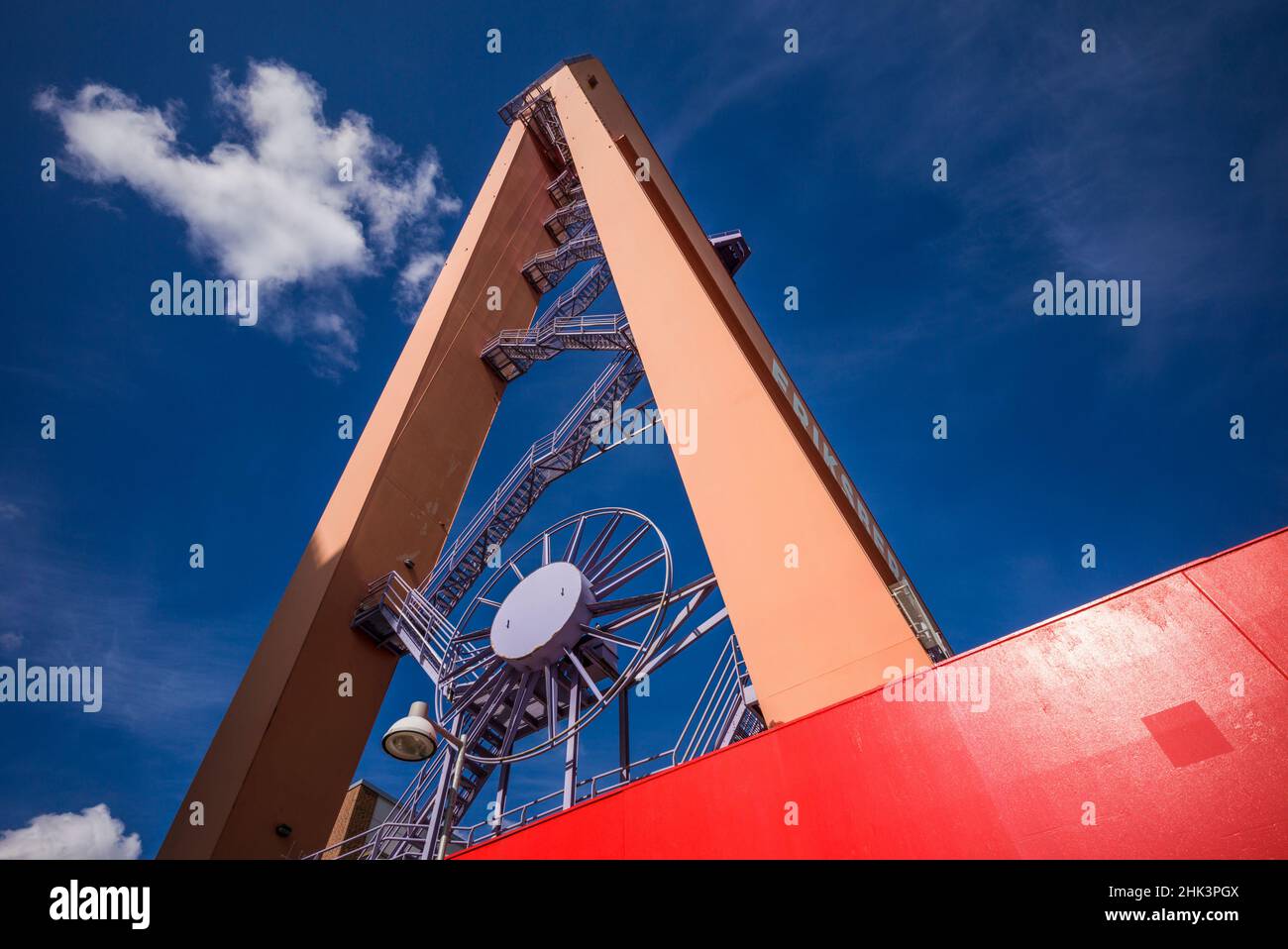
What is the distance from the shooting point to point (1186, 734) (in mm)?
3596

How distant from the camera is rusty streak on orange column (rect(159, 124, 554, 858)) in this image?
488 inches

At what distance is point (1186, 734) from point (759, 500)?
13.1 feet

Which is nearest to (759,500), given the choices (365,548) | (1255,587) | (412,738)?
(1255,587)

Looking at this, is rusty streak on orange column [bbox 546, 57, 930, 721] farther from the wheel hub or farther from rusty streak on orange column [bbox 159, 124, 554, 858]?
rusty streak on orange column [bbox 159, 124, 554, 858]

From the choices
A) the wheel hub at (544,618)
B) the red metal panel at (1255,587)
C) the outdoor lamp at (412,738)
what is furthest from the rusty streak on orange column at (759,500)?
the wheel hub at (544,618)

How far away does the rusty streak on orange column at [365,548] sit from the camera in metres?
12.4

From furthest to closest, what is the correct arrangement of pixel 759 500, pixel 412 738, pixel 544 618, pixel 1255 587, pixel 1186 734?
pixel 544 618
pixel 412 738
pixel 759 500
pixel 1255 587
pixel 1186 734

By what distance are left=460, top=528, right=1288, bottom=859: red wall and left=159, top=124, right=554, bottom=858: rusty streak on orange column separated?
10.1 m

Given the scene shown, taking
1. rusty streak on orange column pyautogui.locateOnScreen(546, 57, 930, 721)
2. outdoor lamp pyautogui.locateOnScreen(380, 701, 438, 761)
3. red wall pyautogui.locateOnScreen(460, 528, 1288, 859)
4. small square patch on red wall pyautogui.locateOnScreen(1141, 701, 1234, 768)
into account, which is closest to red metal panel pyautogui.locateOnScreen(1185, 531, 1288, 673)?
red wall pyautogui.locateOnScreen(460, 528, 1288, 859)

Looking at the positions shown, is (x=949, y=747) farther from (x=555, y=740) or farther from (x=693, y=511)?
(x=555, y=740)

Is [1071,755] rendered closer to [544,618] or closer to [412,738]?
[412,738]

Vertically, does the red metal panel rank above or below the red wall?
above
